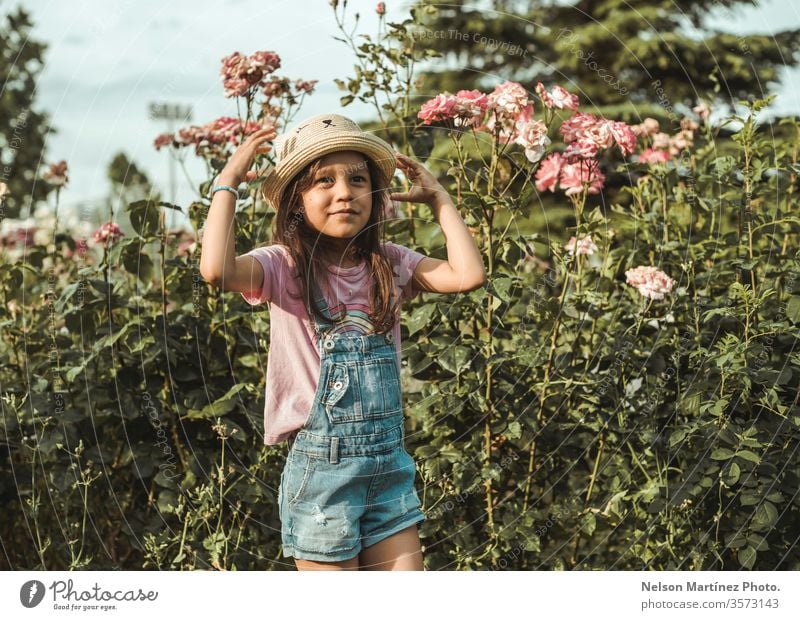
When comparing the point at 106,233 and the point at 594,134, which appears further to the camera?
the point at 106,233

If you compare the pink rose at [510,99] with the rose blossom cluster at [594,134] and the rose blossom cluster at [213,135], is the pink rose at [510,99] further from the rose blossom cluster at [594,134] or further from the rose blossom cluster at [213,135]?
the rose blossom cluster at [213,135]

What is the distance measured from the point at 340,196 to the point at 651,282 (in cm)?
126

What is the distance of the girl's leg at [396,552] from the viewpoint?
2.51 meters

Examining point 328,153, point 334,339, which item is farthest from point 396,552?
point 328,153

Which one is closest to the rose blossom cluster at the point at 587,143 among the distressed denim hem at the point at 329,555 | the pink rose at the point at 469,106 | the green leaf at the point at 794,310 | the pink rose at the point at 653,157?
the pink rose at the point at 469,106

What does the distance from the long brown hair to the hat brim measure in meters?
0.02

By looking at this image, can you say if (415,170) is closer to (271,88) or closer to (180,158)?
(271,88)

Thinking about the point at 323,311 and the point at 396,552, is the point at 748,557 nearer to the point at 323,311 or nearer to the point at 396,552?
the point at 396,552

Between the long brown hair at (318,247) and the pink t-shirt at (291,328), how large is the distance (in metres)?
0.03

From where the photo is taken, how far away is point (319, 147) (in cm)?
251

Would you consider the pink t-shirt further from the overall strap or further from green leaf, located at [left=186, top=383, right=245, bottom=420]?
green leaf, located at [left=186, top=383, right=245, bottom=420]

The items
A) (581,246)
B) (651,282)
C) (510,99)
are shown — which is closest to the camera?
(510,99)

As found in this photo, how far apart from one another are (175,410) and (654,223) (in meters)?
1.89
